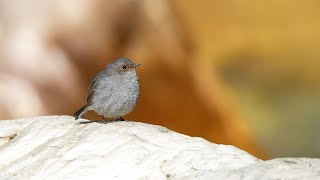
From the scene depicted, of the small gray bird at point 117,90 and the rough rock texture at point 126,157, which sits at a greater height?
the small gray bird at point 117,90

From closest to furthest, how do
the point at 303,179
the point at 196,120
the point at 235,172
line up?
the point at 303,179 → the point at 235,172 → the point at 196,120

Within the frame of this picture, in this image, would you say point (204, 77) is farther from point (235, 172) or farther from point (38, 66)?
point (235, 172)

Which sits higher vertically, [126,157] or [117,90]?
[117,90]

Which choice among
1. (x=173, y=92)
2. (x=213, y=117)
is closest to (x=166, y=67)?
(x=173, y=92)

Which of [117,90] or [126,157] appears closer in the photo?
[126,157]

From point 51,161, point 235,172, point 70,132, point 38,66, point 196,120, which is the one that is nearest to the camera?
point 235,172
